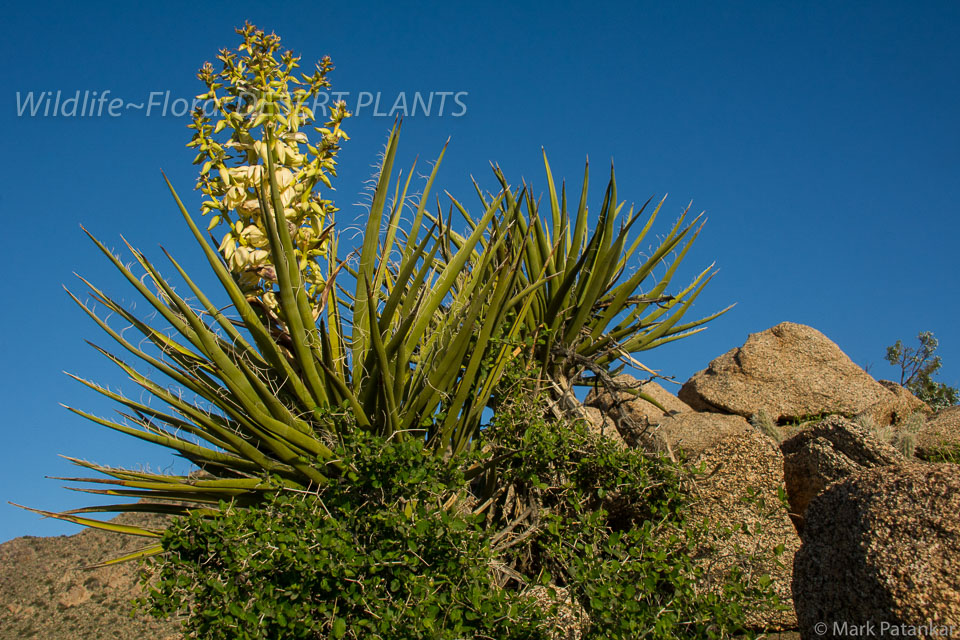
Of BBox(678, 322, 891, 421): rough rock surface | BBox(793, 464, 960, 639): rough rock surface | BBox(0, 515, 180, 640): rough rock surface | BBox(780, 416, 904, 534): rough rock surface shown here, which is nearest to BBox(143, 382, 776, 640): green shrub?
BBox(793, 464, 960, 639): rough rock surface

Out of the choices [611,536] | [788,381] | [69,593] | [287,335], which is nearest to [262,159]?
[287,335]

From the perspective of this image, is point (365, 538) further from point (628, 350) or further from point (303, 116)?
point (628, 350)

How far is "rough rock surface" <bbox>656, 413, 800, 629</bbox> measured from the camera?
388 centimetres

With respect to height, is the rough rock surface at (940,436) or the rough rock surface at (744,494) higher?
the rough rock surface at (940,436)

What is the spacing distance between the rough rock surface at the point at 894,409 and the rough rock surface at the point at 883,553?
471 cm

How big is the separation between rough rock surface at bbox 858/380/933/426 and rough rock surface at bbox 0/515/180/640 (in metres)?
6.59

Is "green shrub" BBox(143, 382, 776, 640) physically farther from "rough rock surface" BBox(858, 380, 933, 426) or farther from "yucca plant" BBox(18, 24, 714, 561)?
"rough rock surface" BBox(858, 380, 933, 426)

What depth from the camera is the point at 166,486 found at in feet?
11.1

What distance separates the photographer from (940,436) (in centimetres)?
583

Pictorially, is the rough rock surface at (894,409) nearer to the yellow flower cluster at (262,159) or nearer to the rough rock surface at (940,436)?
the rough rock surface at (940,436)

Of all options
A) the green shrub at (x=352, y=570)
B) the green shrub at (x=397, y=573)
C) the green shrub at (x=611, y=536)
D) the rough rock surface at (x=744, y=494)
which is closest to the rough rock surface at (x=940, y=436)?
the rough rock surface at (x=744, y=494)

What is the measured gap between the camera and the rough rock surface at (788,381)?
7.21 meters

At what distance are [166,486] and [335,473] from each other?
0.77 meters

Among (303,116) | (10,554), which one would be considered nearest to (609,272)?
(303,116)
